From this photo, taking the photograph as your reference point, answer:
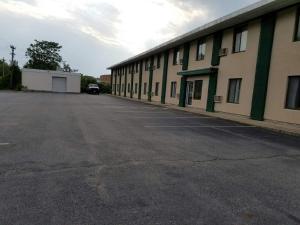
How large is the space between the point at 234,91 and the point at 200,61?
5056 mm

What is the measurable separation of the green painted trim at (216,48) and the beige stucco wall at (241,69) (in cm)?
37

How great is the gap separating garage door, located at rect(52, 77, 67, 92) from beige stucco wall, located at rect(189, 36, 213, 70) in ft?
117

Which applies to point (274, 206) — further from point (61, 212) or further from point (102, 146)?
point (102, 146)

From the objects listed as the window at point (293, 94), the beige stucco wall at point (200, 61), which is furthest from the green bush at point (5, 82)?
the window at point (293, 94)

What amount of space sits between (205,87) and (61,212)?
57.5ft

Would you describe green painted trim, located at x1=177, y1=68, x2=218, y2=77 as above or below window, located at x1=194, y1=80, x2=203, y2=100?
above

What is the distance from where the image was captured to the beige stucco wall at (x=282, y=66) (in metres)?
12.5

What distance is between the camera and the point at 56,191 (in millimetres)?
4012

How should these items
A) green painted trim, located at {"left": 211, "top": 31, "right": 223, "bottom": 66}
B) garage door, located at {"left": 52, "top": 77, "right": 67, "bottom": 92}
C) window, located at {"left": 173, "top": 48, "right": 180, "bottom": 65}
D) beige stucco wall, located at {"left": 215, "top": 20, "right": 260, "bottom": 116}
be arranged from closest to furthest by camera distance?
beige stucco wall, located at {"left": 215, "top": 20, "right": 260, "bottom": 116} < green painted trim, located at {"left": 211, "top": 31, "right": 223, "bottom": 66} < window, located at {"left": 173, "top": 48, "right": 180, "bottom": 65} < garage door, located at {"left": 52, "top": 77, "right": 67, "bottom": 92}

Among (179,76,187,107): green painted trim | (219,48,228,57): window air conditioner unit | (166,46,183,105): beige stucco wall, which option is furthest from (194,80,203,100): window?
(219,48,228,57): window air conditioner unit

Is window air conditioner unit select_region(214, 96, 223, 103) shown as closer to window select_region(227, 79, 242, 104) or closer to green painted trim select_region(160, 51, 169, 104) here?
window select_region(227, 79, 242, 104)

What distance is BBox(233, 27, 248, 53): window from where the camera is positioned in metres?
16.0

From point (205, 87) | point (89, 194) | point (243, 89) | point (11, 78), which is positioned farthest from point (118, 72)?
point (89, 194)

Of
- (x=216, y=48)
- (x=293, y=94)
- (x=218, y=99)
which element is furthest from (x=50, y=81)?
(x=293, y=94)
